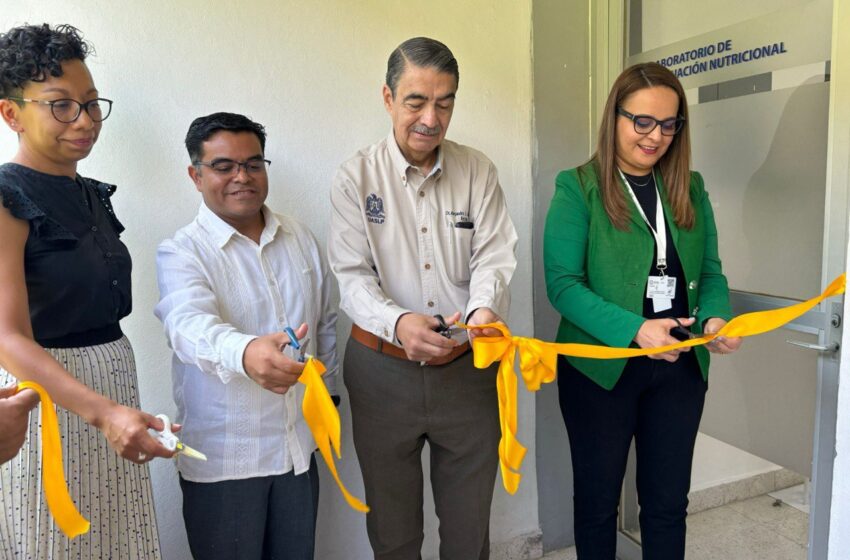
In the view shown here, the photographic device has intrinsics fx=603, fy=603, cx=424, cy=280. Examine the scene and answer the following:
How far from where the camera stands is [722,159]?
222cm

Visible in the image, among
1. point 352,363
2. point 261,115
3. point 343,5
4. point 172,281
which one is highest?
point 343,5

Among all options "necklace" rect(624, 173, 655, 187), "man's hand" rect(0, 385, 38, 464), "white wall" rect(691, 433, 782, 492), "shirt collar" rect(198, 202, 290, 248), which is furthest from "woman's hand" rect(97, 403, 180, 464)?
"white wall" rect(691, 433, 782, 492)

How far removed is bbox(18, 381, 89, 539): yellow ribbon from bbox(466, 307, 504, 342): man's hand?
1.01 metres

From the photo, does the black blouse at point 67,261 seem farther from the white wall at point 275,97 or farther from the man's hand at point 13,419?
the white wall at point 275,97

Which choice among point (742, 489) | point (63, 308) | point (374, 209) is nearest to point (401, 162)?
point (374, 209)

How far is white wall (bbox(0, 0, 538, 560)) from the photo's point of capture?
6.66 feet

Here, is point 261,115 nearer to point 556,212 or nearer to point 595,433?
point 556,212

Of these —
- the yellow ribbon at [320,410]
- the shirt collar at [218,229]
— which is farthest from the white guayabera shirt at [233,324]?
the yellow ribbon at [320,410]

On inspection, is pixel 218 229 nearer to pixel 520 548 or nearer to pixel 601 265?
pixel 601 265

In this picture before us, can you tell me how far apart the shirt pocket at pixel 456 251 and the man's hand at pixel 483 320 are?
19 cm

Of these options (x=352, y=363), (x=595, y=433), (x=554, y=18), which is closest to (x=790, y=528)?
(x=595, y=433)

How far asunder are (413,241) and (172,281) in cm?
71

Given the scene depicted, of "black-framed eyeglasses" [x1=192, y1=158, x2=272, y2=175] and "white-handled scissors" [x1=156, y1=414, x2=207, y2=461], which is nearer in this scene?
"white-handled scissors" [x1=156, y1=414, x2=207, y2=461]

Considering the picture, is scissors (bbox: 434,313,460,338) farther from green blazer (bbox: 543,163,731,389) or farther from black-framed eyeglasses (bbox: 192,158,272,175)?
black-framed eyeglasses (bbox: 192,158,272,175)
